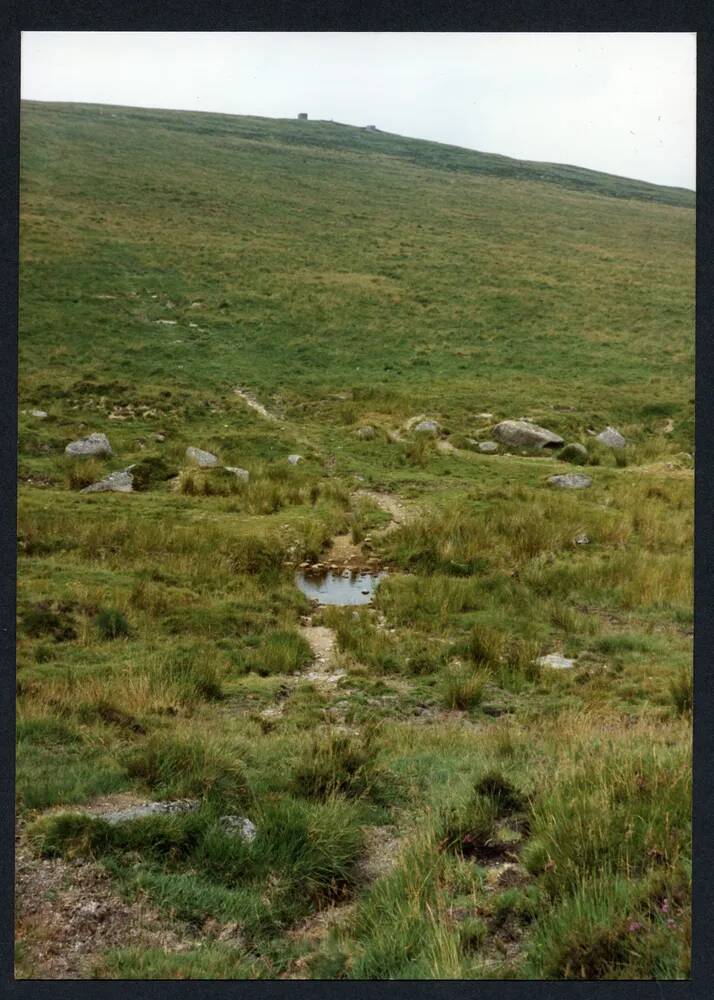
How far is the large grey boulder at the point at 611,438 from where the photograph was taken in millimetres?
18919

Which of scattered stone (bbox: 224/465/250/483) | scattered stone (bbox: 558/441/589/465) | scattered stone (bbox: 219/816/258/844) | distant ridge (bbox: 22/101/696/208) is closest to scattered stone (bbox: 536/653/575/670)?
scattered stone (bbox: 219/816/258/844)

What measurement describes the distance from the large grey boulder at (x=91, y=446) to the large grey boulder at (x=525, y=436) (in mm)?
8145

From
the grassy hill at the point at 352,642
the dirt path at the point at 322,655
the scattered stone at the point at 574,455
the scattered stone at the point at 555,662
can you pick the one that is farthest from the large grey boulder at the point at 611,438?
the dirt path at the point at 322,655

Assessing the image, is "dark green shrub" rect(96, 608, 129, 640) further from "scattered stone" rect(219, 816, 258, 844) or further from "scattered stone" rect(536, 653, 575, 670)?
"scattered stone" rect(536, 653, 575, 670)

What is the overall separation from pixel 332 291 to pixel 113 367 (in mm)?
11400

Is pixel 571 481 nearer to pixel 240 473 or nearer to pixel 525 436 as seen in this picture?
pixel 525 436

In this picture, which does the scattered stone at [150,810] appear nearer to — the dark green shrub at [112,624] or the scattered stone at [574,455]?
the dark green shrub at [112,624]

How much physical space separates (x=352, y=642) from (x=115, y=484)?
634 cm

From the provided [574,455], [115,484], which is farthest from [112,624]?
[574,455]

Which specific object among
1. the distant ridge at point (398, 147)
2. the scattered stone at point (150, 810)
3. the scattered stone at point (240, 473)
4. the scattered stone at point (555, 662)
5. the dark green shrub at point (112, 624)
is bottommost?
the scattered stone at point (150, 810)

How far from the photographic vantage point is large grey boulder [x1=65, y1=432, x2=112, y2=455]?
50.6ft

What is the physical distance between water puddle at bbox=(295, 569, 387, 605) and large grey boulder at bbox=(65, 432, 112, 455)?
5.77 metres

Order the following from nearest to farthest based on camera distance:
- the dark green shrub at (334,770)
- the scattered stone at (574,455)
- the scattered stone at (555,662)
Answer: the dark green shrub at (334,770)
the scattered stone at (555,662)
the scattered stone at (574,455)

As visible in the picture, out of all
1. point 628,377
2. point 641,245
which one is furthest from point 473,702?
point 641,245
